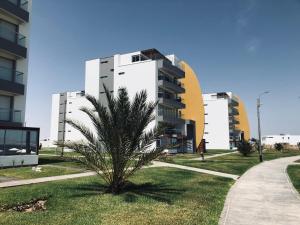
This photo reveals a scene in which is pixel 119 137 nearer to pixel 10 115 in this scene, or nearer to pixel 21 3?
pixel 10 115

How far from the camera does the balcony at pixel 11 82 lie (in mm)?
27547

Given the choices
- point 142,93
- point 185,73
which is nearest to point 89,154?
point 142,93

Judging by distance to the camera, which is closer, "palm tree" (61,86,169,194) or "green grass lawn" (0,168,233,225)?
"green grass lawn" (0,168,233,225)

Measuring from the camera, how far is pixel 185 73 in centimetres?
6650

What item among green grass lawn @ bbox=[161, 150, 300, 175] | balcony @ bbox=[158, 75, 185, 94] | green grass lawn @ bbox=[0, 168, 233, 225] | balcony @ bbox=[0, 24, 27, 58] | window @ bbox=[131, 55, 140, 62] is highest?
window @ bbox=[131, 55, 140, 62]

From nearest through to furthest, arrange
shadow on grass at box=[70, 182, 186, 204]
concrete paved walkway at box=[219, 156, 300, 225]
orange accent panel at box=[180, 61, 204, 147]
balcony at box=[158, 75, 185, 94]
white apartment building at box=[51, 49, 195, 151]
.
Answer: concrete paved walkway at box=[219, 156, 300, 225] → shadow on grass at box=[70, 182, 186, 204] → white apartment building at box=[51, 49, 195, 151] → balcony at box=[158, 75, 185, 94] → orange accent panel at box=[180, 61, 204, 147]

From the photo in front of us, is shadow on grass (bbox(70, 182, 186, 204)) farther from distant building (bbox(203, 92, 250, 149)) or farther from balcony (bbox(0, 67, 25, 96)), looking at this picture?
distant building (bbox(203, 92, 250, 149))

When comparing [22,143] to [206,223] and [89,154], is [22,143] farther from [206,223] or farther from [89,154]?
[206,223]

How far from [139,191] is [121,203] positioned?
2.58 m

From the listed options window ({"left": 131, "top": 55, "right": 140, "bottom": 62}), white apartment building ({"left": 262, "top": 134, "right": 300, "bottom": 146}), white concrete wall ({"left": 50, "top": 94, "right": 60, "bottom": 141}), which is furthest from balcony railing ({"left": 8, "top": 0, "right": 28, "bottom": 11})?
white apartment building ({"left": 262, "top": 134, "right": 300, "bottom": 146})

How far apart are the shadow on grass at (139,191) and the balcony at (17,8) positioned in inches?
814

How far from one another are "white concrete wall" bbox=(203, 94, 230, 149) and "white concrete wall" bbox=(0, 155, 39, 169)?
68.5 metres

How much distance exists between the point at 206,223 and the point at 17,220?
19.7ft

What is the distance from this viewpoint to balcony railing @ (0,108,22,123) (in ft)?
91.7
